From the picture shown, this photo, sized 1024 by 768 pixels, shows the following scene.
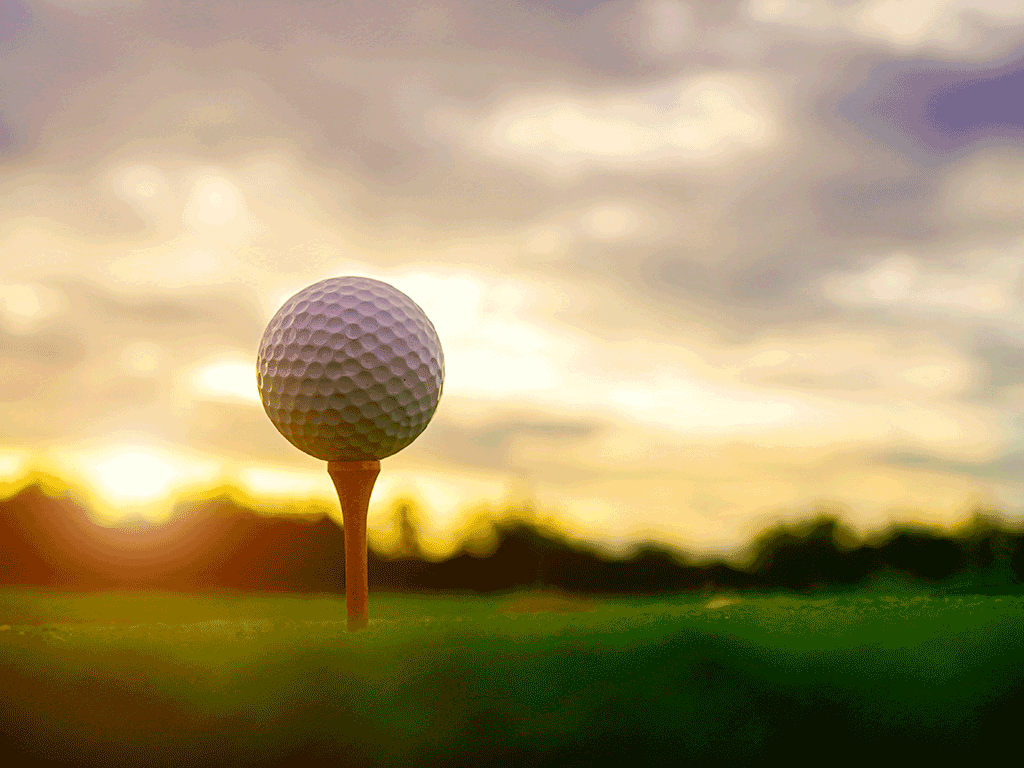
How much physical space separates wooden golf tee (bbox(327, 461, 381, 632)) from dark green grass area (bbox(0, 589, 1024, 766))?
4.07m

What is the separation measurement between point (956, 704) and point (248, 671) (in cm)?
336

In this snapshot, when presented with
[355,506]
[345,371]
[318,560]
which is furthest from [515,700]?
[318,560]

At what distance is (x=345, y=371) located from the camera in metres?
7.92

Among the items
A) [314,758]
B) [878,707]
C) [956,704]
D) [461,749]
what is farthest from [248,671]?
[956,704]

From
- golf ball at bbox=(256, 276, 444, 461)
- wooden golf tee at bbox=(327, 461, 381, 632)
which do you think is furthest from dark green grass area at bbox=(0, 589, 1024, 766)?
golf ball at bbox=(256, 276, 444, 461)

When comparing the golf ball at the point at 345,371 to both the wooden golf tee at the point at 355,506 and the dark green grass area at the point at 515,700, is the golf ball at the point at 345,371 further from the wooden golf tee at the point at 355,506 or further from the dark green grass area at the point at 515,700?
the dark green grass area at the point at 515,700

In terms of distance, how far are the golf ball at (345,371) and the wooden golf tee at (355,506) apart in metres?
0.19

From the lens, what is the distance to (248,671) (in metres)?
3.30

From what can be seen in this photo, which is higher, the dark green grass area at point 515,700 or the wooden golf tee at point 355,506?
the wooden golf tee at point 355,506

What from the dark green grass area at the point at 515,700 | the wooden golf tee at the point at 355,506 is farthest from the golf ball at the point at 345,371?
A: the dark green grass area at the point at 515,700

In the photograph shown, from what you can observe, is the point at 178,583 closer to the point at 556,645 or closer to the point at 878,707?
the point at 556,645

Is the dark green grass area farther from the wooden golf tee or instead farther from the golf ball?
the golf ball

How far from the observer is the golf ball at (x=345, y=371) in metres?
7.92

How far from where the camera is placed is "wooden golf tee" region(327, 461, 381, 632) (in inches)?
308
